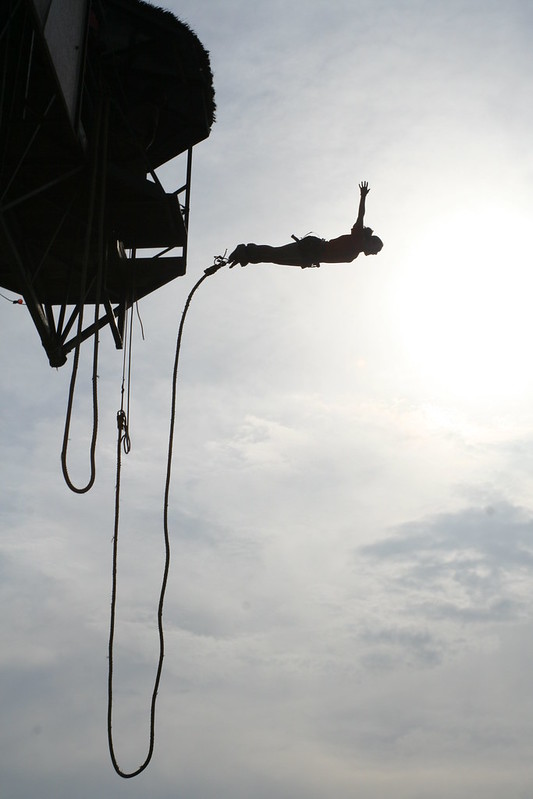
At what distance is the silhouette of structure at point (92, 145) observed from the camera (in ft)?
31.2

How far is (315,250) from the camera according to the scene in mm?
11789

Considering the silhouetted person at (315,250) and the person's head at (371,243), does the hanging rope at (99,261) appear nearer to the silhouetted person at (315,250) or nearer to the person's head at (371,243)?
the silhouetted person at (315,250)

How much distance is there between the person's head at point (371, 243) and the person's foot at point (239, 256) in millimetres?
1565

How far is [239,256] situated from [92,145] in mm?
2241

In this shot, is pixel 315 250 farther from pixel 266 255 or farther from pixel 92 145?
pixel 92 145

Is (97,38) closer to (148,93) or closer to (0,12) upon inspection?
(148,93)

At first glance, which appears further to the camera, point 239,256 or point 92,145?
point 239,256

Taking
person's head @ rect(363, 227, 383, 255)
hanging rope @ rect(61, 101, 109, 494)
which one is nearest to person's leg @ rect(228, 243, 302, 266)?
person's head @ rect(363, 227, 383, 255)

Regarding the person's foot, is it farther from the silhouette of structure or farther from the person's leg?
the silhouette of structure

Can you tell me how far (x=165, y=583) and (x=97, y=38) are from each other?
682 centimetres

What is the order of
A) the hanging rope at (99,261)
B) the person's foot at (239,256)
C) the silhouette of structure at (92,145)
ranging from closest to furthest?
the hanging rope at (99,261) → the silhouette of structure at (92,145) → the person's foot at (239,256)

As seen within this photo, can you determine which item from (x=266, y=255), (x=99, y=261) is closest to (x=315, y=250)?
(x=266, y=255)

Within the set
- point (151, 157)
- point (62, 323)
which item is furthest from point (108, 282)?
point (151, 157)

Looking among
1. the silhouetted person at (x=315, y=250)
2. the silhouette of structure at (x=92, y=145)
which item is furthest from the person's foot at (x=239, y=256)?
the silhouette of structure at (x=92, y=145)
